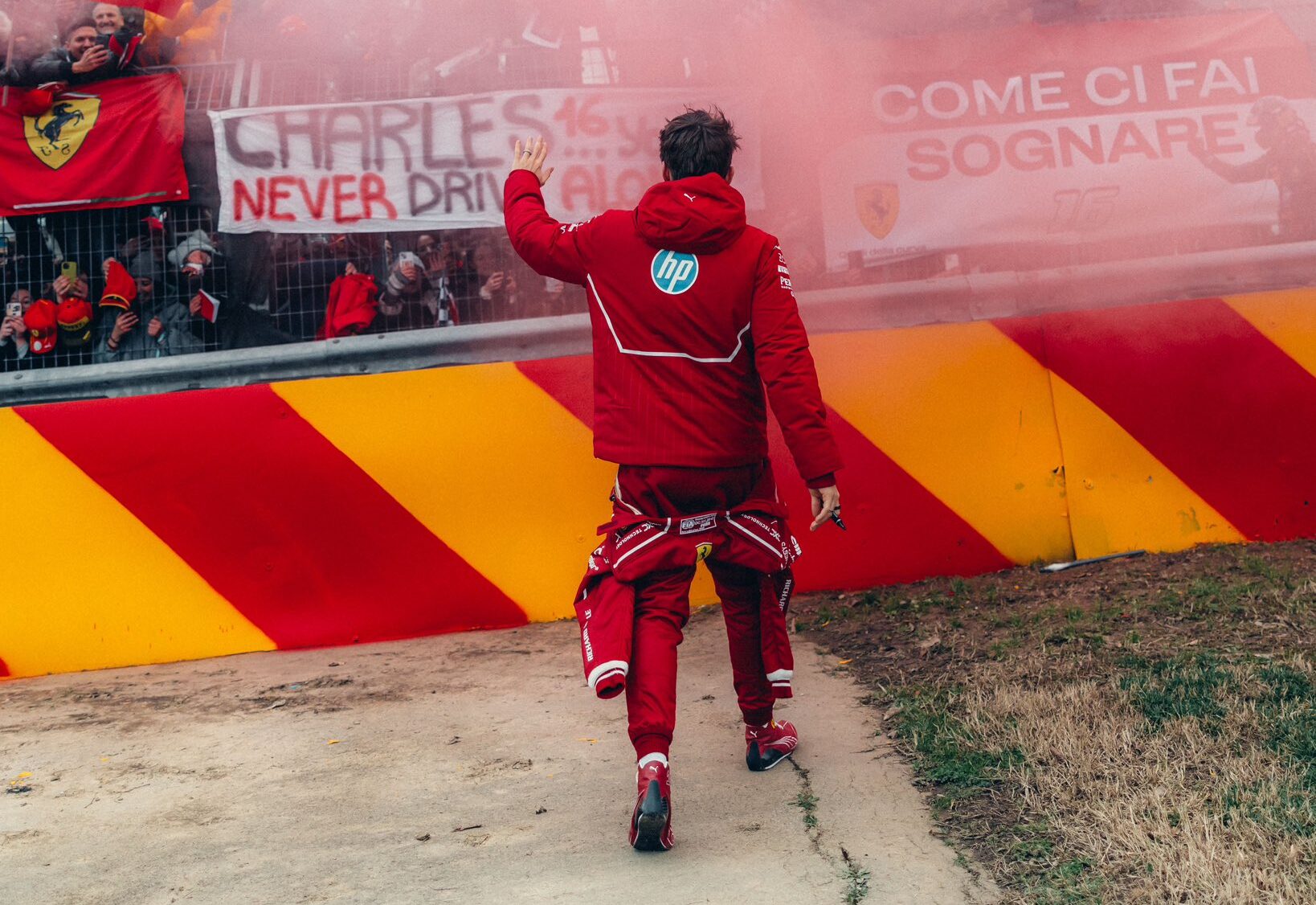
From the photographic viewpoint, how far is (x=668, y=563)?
105 inches

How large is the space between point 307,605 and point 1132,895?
2.85m

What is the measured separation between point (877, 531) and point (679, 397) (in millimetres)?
1713

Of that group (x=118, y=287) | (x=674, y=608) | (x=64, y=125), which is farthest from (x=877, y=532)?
(x=64, y=125)

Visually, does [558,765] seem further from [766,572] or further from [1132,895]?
[1132,895]

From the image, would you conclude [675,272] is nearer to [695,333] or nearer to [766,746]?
[695,333]

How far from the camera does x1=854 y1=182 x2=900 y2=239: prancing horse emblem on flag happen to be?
13.8 ft

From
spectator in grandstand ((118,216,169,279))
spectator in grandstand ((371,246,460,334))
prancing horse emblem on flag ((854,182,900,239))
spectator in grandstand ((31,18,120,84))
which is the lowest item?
spectator in grandstand ((371,246,460,334))

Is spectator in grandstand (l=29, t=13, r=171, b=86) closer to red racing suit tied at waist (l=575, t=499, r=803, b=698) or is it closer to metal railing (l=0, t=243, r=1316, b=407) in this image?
metal railing (l=0, t=243, r=1316, b=407)

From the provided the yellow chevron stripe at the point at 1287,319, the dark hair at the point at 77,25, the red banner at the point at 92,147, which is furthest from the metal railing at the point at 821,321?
the dark hair at the point at 77,25

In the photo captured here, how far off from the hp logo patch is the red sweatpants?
0.39 m

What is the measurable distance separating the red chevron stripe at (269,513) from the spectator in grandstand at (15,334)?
297 millimetres

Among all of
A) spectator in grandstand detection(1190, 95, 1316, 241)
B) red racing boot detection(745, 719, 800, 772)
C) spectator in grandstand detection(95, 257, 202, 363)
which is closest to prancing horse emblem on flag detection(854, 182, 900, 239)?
spectator in grandstand detection(1190, 95, 1316, 241)

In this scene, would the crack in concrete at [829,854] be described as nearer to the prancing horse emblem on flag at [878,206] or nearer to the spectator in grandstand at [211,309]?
the prancing horse emblem on flag at [878,206]

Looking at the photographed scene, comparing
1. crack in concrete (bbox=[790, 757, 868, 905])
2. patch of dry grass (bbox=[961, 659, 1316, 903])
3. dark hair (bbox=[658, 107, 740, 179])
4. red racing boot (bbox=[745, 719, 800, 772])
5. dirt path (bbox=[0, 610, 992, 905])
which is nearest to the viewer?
patch of dry grass (bbox=[961, 659, 1316, 903])
